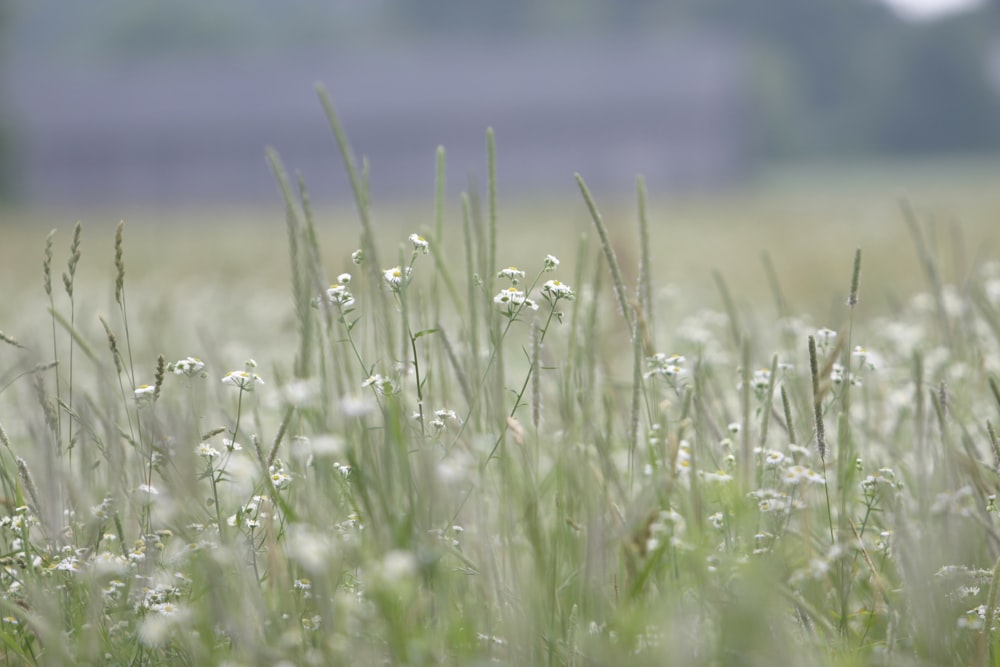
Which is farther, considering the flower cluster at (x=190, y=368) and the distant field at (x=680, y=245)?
the distant field at (x=680, y=245)

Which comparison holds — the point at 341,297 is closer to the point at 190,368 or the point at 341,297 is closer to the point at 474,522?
the point at 190,368

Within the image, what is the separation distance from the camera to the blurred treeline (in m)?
94.9

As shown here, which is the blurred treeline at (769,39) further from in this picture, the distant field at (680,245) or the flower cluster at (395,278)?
the flower cluster at (395,278)

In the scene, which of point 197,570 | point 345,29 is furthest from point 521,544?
point 345,29

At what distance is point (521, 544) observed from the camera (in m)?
2.13

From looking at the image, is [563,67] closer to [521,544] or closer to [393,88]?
[393,88]

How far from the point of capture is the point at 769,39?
365 feet

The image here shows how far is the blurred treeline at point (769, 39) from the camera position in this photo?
9494 centimetres

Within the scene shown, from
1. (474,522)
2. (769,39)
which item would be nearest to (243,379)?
(474,522)

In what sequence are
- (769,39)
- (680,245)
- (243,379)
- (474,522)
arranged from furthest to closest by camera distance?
(769,39) → (680,245) → (243,379) → (474,522)

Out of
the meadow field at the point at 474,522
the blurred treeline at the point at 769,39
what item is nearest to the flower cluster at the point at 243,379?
the meadow field at the point at 474,522

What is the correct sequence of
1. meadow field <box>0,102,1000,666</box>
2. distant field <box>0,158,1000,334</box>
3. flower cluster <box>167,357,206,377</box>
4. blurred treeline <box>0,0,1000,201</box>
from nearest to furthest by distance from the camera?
meadow field <box>0,102,1000,666</box>, flower cluster <box>167,357,206,377</box>, distant field <box>0,158,1000,334</box>, blurred treeline <box>0,0,1000,201</box>

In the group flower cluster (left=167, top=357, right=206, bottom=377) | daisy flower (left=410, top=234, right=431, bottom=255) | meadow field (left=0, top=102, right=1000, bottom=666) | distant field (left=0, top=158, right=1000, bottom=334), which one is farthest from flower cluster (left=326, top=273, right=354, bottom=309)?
distant field (left=0, top=158, right=1000, bottom=334)

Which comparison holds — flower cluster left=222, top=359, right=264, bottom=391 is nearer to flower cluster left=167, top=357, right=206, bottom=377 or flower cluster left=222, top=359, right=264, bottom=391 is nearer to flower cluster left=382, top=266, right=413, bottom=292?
flower cluster left=167, top=357, right=206, bottom=377
